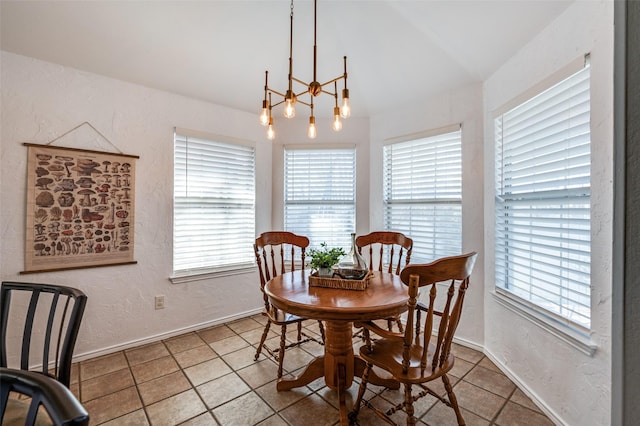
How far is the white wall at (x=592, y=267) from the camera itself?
4.64 feet

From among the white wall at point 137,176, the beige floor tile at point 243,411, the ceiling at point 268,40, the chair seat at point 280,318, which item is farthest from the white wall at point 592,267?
→ the white wall at point 137,176

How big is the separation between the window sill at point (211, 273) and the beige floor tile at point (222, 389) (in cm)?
115

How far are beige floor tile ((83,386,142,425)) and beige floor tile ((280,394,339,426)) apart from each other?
97cm

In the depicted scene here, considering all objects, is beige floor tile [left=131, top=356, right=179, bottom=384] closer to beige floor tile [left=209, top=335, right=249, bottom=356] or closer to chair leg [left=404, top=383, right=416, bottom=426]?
beige floor tile [left=209, top=335, right=249, bottom=356]

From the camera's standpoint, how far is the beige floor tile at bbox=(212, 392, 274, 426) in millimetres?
1681

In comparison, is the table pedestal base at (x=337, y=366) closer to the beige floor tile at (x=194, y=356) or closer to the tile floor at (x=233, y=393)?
the tile floor at (x=233, y=393)

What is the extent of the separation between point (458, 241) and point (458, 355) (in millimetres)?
1008

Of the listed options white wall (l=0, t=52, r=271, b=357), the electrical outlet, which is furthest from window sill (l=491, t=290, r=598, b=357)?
the electrical outlet

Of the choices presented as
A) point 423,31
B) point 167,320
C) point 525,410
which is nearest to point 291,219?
point 167,320

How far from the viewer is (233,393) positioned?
76.1 inches

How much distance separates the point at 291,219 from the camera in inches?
141

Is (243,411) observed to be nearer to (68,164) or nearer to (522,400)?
(522,400)

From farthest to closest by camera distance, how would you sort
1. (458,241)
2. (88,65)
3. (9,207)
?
(458,241), (88,65), (9,207)

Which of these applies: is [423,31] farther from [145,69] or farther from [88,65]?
[88,65]
